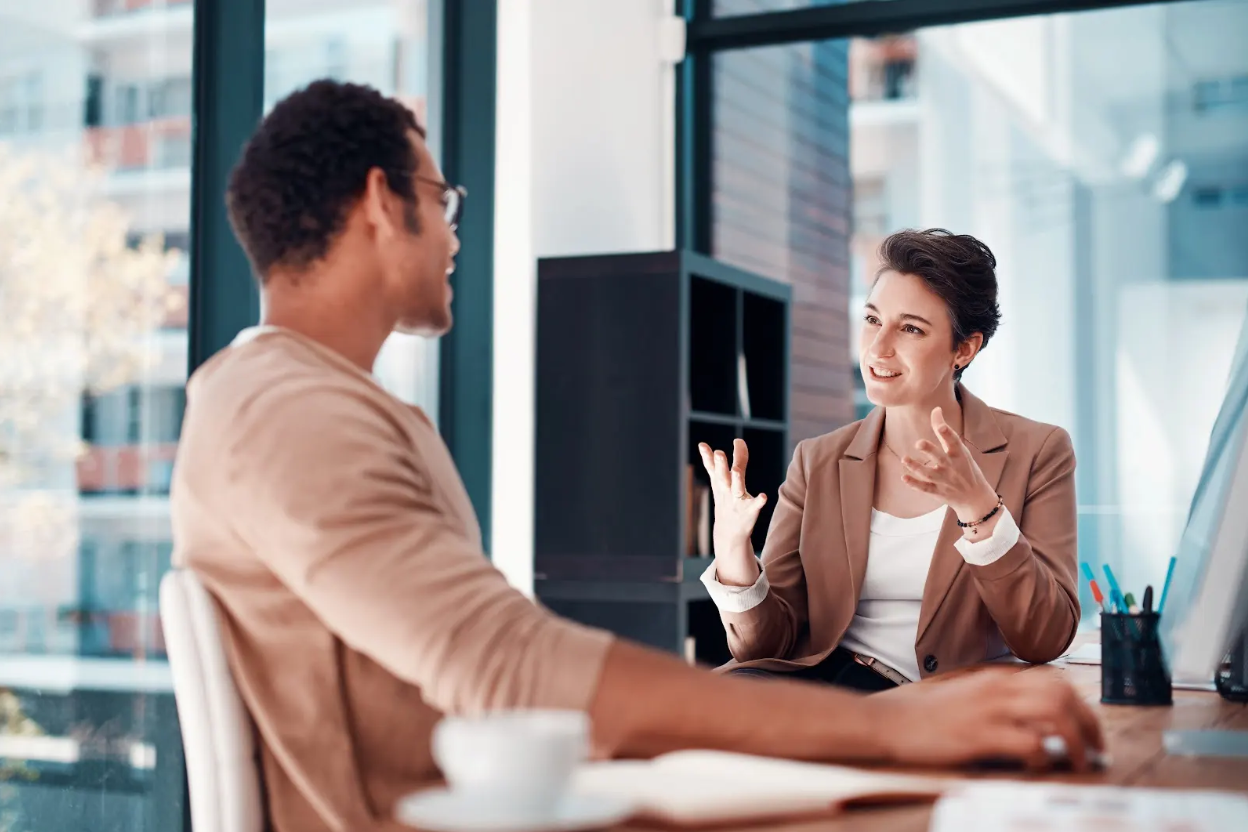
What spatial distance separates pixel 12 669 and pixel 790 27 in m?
3.48

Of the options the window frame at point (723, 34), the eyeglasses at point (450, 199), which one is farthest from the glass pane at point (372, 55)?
the eyeglasses at point (450, 199)

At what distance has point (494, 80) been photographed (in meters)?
4.29

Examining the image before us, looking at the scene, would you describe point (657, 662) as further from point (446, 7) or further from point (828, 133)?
point (828, 133)

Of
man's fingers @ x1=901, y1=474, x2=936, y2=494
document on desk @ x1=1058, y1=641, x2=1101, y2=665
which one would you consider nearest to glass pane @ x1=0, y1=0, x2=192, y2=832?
man's fingers @ x1=901, y1=474, x2=936, y2=494

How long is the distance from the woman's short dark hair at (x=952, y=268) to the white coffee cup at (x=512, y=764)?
6.46ft

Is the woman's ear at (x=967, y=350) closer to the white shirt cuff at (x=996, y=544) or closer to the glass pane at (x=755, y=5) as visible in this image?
the white shirt cuff at (x=996, y=544)

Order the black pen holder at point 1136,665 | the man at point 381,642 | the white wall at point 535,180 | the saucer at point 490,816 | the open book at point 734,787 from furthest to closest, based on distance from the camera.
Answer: the white wall at point 535,180 < the black pen holder at point 1136,665 < the man at point 381,642 < the open book at point 734,787 < the saucer at point 490,816

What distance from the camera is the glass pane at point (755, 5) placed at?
491 cm

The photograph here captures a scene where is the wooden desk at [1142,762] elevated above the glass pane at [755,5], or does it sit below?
below

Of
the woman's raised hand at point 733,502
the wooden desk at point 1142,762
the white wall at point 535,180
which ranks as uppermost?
the white wall at point 535,180

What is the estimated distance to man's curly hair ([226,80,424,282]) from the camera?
4.40 ft

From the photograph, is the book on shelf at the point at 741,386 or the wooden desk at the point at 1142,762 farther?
the book on shelf at the point at 741,386

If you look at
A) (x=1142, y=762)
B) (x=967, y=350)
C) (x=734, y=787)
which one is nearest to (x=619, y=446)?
(x=967, y=350)

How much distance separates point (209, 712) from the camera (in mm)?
1118
